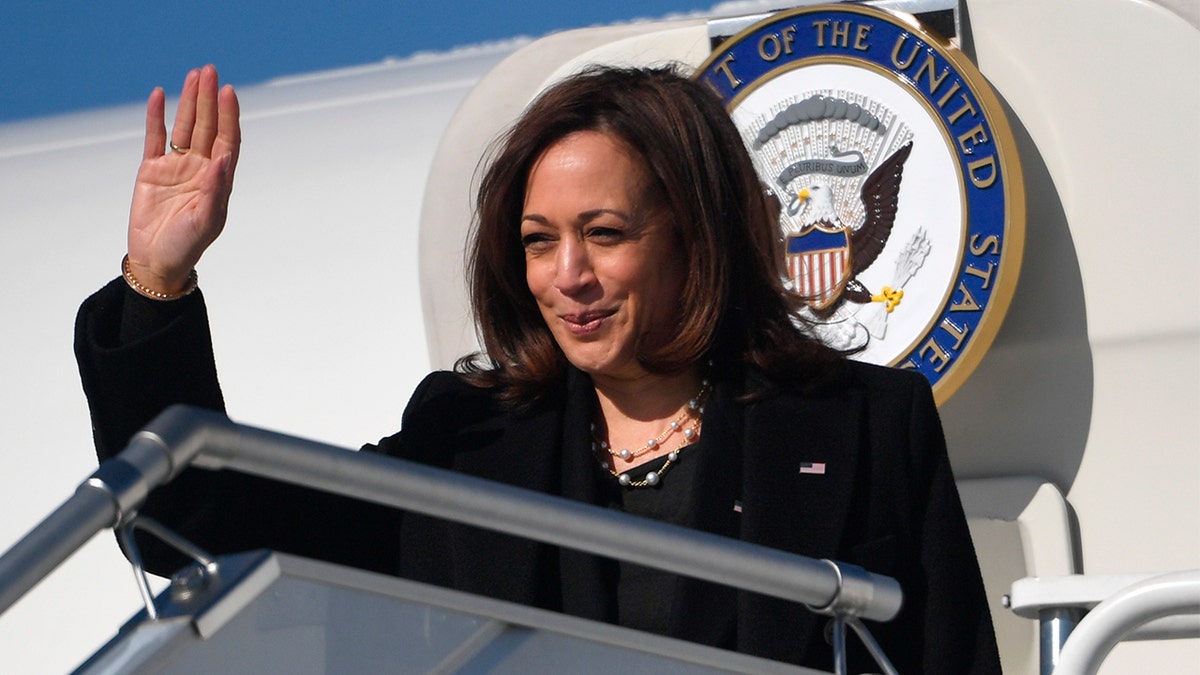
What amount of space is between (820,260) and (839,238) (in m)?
0.05

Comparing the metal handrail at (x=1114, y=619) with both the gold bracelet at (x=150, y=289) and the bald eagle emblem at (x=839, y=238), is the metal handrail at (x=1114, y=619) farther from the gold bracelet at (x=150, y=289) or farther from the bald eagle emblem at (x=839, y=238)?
the bald eagle emblem at (x=839, y=238)

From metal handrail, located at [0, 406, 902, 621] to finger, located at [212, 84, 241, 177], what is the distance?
2.26 feet

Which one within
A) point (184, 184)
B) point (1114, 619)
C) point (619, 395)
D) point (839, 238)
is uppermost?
point (184, 184)

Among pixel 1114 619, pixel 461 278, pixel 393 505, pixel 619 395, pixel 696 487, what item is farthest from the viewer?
pixel 461 278

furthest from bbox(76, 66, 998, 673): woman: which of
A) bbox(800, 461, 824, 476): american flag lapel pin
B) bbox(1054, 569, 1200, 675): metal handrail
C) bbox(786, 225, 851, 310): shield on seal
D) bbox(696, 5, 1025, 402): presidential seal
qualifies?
bbox(786, 225, 851, 310): shield on seal

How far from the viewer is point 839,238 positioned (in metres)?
2.41

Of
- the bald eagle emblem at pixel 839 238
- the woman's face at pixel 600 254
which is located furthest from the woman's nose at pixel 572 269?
the bald eagle emblem at pixel 839 238

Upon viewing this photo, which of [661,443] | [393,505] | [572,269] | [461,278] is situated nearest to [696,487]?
[661,443]

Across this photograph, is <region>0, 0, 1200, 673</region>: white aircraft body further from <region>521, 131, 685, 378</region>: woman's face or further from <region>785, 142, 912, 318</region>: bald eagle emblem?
<region>521, 131, 685, 378</region>: woman's face

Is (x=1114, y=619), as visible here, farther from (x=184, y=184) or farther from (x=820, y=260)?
(x=820, y=260)

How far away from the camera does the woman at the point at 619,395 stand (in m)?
1.38

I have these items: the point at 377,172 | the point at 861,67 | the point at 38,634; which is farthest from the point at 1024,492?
the point at 38,634

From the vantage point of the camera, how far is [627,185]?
151 centimetres

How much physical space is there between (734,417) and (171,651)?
2.88ft
